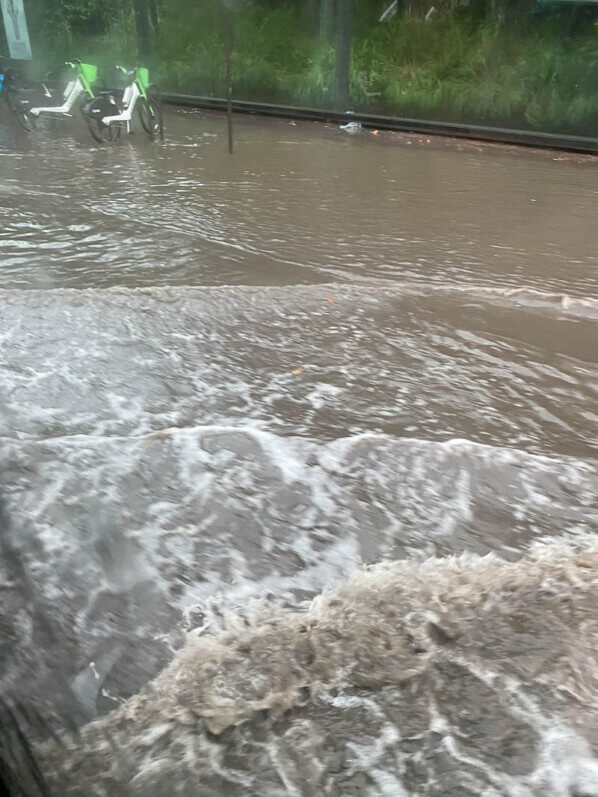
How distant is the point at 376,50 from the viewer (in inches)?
468

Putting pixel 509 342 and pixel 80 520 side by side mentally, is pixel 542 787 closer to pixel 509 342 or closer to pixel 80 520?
pixel 80 520

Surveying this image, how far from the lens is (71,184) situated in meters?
7.25

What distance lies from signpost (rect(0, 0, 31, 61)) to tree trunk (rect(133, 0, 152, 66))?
3012 millimetres

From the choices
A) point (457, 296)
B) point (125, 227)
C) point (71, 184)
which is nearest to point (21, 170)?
point (71, 184)

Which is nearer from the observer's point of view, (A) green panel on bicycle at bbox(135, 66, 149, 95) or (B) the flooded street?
(B) the flooded street

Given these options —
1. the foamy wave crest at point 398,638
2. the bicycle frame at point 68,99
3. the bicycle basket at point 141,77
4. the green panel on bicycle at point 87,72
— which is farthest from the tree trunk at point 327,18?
the foamy wave crest at point 398,638

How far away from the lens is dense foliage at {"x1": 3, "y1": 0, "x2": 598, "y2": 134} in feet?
34.0

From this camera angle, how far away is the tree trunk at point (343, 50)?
11953 millimetres

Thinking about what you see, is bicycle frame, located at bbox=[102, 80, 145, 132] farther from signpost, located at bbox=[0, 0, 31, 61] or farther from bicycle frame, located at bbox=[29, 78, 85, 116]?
signpost, located at bbox=[0, 0, 31, 61]

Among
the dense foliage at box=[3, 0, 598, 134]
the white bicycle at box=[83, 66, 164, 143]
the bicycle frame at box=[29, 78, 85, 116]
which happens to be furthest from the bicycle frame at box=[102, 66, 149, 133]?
the dense foliage at box=[3, 0, 598, 134]

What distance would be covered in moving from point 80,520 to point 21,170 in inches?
276

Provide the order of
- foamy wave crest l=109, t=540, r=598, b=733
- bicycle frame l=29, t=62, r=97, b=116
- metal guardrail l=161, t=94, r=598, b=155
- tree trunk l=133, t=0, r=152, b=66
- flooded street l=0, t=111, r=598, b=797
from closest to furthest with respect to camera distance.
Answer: flooded street l=0, t=111, r=598, b=797 → foamy wave crest l=109, t=540, r=598, b=733 → bicycle frame l=29, t=62, r=97, b=116 → metal guardrail l=161, t=94, r=598, b=155 → tree trunk l=133, t=0, r=152, b=66

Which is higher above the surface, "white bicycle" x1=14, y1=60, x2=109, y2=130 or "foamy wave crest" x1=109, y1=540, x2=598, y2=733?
"white bicycle" x1=14, y1=60, x2=109, y2=130

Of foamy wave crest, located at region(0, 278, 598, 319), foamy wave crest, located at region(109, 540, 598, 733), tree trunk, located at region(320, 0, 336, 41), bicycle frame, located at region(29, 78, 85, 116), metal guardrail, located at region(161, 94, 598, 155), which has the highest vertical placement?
tree trunk, located at region(320, 0, 336, 41)
